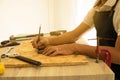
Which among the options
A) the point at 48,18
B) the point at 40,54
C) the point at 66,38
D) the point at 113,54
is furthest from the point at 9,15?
the point at 113,54

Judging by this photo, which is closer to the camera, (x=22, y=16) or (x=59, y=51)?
(x=59, y=51)

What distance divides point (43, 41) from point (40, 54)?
0.19 meters

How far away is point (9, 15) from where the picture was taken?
7.33 ft

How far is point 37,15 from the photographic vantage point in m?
2.29

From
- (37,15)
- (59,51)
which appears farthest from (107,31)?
(37,15)

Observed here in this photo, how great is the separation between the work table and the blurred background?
146cm

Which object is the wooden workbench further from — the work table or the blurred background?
the blurred background

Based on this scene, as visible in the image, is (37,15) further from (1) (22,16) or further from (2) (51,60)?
(2) (51,60)

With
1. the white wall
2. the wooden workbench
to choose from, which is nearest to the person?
the wooden workbench

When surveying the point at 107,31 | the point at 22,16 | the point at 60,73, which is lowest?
the point at 60,73

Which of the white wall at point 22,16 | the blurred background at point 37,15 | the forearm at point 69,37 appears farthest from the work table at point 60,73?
the white wall at point 22,16

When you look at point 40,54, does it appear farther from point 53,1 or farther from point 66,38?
point 53,1

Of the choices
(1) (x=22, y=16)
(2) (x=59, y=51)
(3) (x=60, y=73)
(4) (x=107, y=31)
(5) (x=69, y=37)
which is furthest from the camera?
(1) (x=22, y=16)

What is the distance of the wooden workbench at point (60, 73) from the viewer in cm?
66
